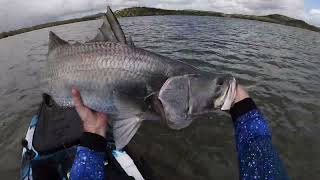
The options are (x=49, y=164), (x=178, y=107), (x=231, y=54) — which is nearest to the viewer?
(x=178, y=107)

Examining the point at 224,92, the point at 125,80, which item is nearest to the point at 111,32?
the point at 125,80

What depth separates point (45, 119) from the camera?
7391mm

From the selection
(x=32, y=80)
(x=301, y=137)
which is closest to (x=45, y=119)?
(x=301, y=137)

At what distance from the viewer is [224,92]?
3.14 meters

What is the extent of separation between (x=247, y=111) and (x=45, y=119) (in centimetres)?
503

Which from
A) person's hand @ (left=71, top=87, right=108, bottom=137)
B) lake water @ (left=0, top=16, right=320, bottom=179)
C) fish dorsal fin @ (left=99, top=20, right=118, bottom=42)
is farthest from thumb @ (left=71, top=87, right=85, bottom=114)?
lake water @ (left=0, top=16, right=320, bottom=179)

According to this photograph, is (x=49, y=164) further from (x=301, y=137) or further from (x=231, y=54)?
(x=231, y=54)

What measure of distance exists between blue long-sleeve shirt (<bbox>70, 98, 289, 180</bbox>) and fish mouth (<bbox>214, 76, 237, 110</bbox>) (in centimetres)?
54

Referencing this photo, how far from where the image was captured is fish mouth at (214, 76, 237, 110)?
310cm

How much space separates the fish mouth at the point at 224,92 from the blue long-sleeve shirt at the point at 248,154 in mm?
537

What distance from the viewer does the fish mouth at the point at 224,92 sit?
310 centimetres

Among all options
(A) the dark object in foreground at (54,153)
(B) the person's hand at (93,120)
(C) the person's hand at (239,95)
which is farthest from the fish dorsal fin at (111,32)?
(A) the dark object in foreground at (54,153)

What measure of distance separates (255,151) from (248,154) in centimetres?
8

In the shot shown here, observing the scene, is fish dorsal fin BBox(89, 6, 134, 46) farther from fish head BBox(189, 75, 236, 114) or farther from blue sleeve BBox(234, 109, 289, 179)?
blue sleeve BBox(234, 109, 289, 179)
